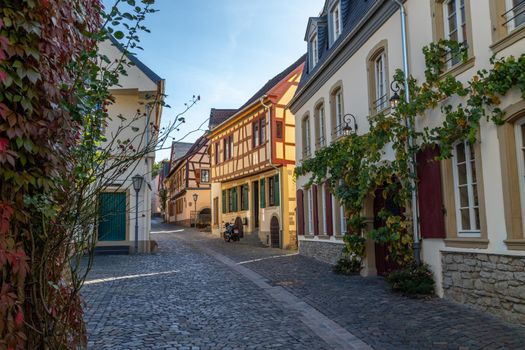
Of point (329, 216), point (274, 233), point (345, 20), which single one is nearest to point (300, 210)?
point (329, 216)

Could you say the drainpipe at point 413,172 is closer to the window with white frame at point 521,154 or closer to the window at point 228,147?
the window with white frame at point 521,154

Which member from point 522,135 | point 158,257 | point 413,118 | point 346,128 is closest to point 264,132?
point 158,257

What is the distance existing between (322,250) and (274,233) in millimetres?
6323

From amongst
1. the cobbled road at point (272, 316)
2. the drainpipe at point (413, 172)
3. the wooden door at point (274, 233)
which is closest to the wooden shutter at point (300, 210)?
the wooden door at point (274, 233)

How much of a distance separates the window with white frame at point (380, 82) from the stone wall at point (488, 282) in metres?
3.84

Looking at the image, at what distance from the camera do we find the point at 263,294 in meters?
8.55

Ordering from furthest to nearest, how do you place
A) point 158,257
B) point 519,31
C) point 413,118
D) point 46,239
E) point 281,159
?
point 281,159 → point 158,257 → point 413,118 → point 519,31 → point 46,239

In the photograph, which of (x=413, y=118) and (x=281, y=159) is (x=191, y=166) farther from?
(x=413, y=118)

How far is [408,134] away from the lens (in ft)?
26.9

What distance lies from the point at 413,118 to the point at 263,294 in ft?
13.7

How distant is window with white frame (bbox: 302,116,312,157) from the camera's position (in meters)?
15.6

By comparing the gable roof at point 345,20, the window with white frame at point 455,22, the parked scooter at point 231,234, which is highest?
the gable roof at point 345,20

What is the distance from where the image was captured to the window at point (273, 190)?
65.4 feet

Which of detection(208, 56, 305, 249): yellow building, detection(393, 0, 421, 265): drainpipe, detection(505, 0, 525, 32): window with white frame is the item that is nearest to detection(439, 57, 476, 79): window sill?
detection(505, 0, 525, 32): window with white frame
